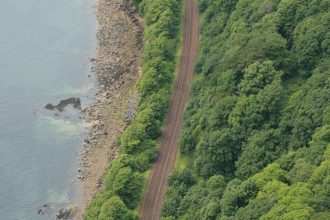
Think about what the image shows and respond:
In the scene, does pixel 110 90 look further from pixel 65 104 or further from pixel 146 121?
pixel 146 121

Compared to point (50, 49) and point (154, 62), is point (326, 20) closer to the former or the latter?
point (154, 62)

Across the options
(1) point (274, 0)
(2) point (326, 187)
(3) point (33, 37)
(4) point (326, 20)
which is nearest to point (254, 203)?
(2) point (326, 187)

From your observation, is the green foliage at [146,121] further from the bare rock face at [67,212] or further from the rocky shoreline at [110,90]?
the bare rock face at [67,212]

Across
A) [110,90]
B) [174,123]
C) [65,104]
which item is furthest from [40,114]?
[174,123]

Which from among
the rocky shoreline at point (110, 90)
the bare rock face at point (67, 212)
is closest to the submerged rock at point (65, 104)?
the rocky shoreline at point (110, 90)

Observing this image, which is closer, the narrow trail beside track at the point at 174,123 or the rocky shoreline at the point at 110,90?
the narrow trail beside track at the point at 174,123

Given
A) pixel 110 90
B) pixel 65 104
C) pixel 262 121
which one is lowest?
pixel 262 121

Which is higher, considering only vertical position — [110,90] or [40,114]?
[110,90]
